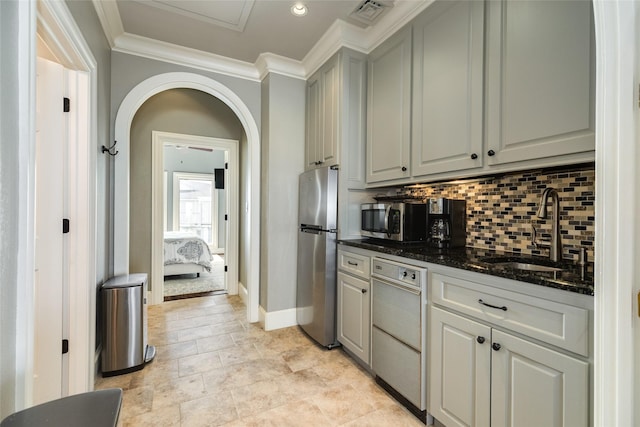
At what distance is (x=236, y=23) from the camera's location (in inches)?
93.5

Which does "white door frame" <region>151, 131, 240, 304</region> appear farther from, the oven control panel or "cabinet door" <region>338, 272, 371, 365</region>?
the oven control panel

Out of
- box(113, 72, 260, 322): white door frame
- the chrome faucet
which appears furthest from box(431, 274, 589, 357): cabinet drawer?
box(113, 72, 260, 322): white door frame

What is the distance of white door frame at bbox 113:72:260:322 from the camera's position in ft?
8.30

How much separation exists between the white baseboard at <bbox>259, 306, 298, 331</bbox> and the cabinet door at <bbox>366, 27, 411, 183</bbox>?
160 cm

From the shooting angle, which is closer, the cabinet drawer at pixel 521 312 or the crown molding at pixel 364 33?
the cabinet drawer at pixel 521 312

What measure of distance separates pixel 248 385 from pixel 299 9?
8.98 feet

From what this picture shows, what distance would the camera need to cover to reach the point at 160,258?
11.9 ft

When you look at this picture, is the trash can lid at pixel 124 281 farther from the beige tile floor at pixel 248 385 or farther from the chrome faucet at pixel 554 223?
the chrome faucet at pixel 554 223

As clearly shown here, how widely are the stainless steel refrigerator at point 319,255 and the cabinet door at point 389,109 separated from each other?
15.8 inches

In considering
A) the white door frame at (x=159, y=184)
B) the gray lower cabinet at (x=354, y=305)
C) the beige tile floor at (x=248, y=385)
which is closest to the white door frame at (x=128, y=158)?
the beige tile floor at (x=248, y=385)

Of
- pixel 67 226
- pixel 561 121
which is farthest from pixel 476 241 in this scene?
pixel 67 226

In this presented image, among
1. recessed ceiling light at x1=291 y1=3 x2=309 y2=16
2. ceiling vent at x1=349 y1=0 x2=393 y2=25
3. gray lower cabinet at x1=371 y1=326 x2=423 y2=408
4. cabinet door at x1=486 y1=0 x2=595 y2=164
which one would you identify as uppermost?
recessed ceiling light at x1=291 y1=3 x2=309 y2=16

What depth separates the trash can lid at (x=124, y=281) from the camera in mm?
2119

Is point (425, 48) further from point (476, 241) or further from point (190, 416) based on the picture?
point (190, 416)
